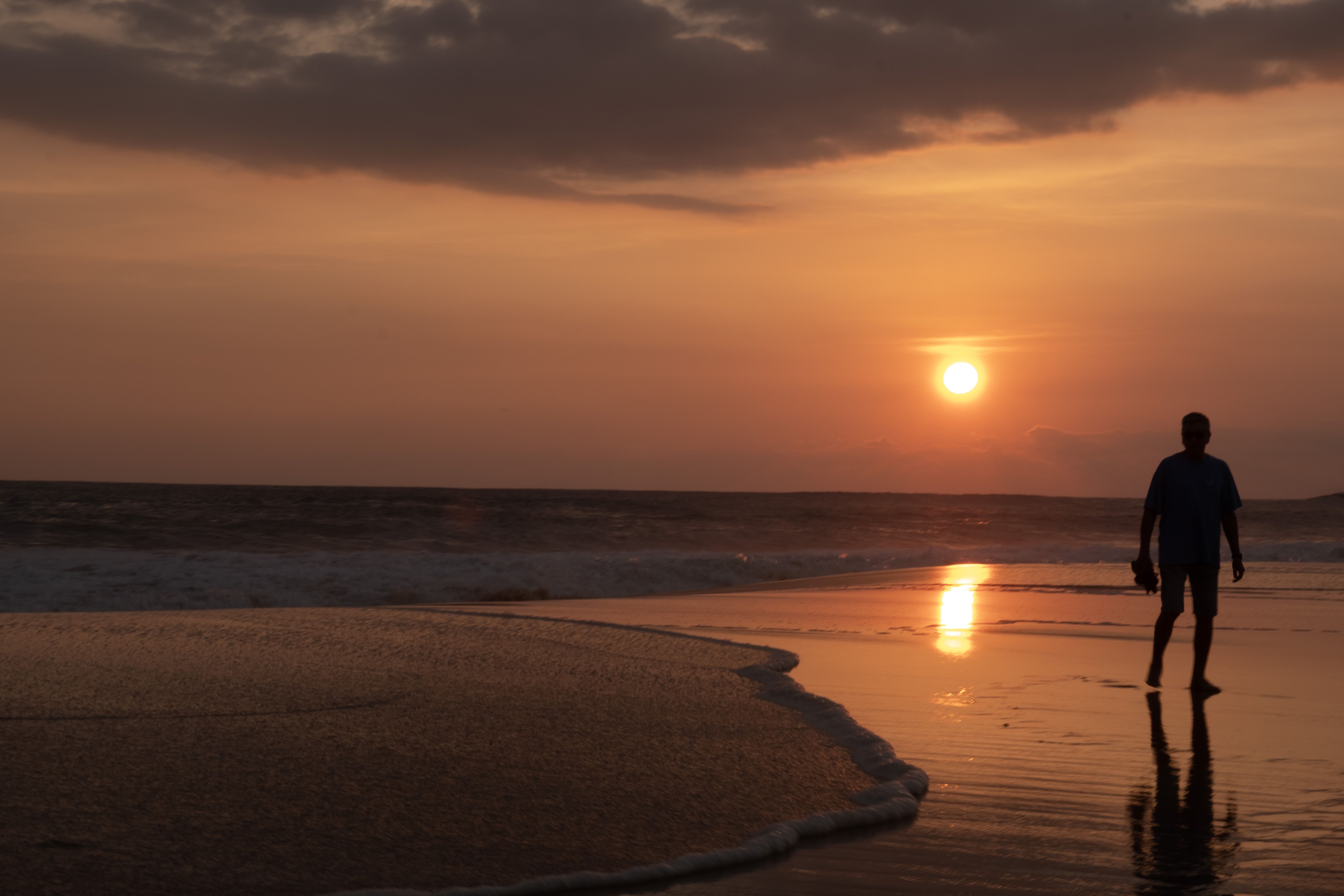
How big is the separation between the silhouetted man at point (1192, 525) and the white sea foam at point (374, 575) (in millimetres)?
11916

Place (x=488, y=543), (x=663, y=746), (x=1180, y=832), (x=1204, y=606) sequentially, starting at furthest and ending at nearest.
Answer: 1. (x=488, y=543)
2. (x=1204, y=606)
3. (x=663, y=746)
4. (x=1180, y=832)

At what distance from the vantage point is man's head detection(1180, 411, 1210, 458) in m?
7.50

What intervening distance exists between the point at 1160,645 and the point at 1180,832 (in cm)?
377

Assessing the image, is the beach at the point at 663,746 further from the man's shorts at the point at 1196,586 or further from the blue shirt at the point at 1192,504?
the blue shirt at the point at 1192,504

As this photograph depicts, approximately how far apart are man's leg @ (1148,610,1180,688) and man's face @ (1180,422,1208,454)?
111cm

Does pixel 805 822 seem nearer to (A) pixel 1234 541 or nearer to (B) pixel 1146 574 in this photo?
(B) pixel 1146 574

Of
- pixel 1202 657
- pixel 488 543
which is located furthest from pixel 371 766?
pixel 488 543

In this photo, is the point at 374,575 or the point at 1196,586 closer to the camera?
the point at 1196,586

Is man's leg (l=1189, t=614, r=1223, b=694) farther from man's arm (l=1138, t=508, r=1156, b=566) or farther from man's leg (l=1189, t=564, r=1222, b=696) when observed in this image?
man's arm (l=1138, t=508, r=1156, b=566)

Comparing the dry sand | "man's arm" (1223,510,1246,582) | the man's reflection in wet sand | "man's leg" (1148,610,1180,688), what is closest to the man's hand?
"man's leg" (1148,610,1180,688)

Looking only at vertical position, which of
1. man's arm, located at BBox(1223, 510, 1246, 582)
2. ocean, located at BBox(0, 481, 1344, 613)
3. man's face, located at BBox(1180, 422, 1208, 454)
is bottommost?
ocean, located at BBox(0, 481, 1344, 613)

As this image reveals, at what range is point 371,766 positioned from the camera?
4.73 metres

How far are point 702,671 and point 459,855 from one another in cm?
431

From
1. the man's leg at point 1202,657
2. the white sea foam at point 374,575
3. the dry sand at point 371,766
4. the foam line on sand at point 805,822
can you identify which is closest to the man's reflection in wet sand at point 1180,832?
the foam line on sand at point 805,822
